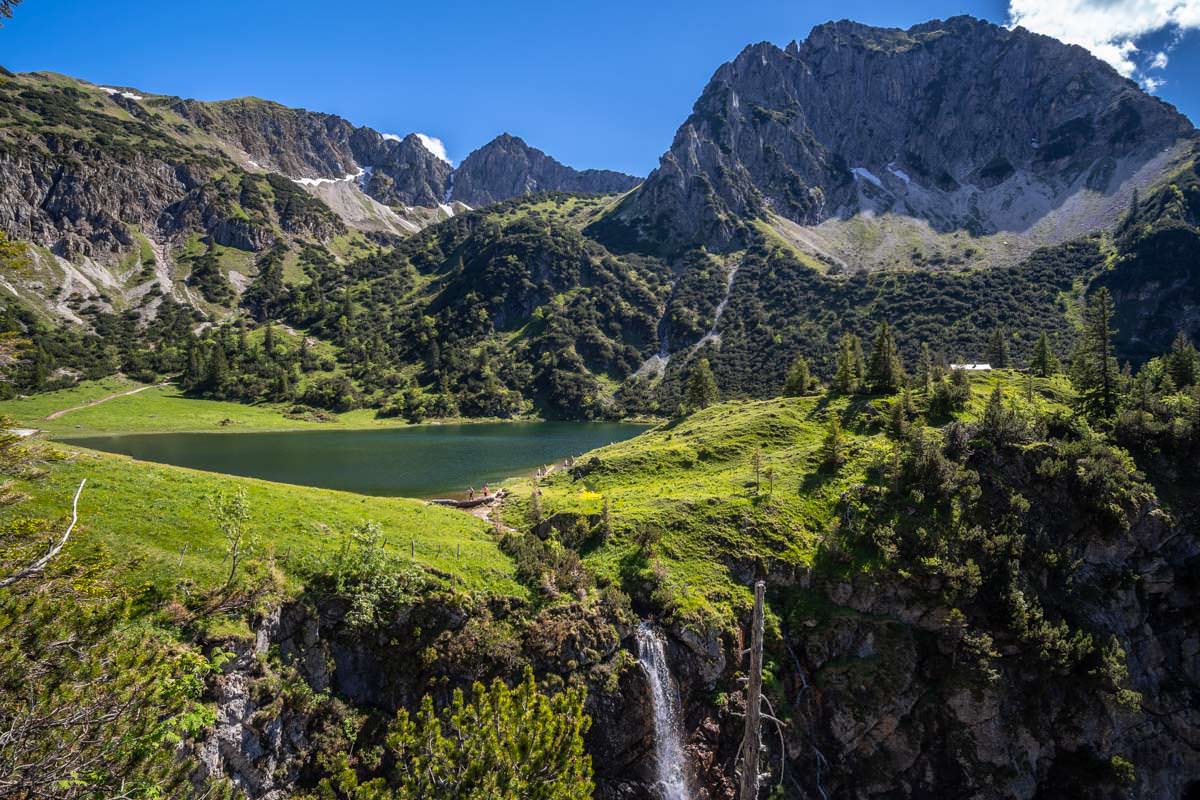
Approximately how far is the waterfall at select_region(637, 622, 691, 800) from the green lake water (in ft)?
125

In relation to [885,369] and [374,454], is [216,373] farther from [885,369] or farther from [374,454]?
[885,369]

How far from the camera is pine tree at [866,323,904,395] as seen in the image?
5831 cm

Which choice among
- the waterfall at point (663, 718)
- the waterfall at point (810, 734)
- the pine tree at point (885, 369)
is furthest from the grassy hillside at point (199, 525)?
the pine tree at point (885, 369)

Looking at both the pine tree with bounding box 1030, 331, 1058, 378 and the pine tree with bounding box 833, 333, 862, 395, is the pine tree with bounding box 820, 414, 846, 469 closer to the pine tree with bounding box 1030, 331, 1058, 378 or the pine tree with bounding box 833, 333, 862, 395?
the pine tree with bounding box 833, 333, 862, 395

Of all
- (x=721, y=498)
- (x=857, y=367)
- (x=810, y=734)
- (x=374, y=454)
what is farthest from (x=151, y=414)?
(x=810, y=734)

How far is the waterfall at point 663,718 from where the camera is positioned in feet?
80.4

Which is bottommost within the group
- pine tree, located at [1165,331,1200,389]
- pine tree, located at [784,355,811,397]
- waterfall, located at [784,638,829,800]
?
waterfall, located at [784,638,829,800]

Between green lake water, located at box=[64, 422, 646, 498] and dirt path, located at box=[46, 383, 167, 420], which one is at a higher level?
dirt path, located at box=[46, 383, 167, 420]

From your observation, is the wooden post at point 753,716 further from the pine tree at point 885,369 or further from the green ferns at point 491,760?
the pine tree at point 885,369

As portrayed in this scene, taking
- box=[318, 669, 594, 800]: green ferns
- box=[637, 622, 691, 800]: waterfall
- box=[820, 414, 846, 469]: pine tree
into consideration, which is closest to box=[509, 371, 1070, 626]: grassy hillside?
box=[820, 414, 846, 469]: pine tree

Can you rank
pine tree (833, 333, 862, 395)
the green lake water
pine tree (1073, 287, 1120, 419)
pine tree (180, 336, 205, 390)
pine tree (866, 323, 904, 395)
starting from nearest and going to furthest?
pine tree (1073, 287, 1120, 419), pine tree (866, 323, 904, 395), pine tree (833, 333, 862, 395), the green lake water, pine tree (180, 336, 205, 390)

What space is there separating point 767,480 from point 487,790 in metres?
32.7

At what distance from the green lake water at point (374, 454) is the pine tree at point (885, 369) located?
47675 millimetres

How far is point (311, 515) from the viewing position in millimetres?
28000
